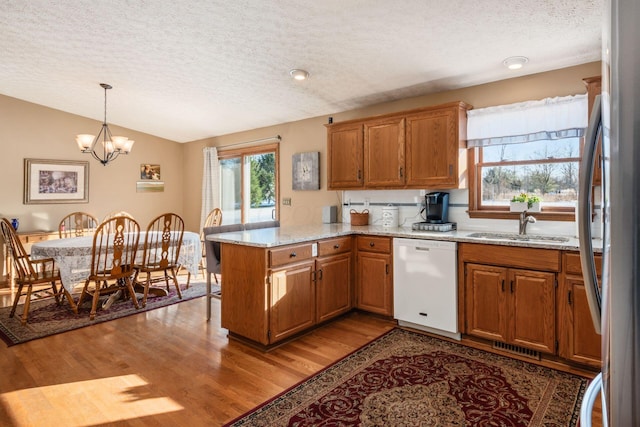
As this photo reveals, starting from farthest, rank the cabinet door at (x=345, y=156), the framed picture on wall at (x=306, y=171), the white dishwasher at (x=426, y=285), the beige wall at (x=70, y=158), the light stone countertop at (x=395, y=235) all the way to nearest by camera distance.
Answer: the beige wall at (x=70, y=158) < the framed picture on wall at (x=306, y=171) < the cabinet door at (x=345, y=156) < the white dishwasher at (x=426, y=285) < the light stone countertop at (x=395, y=235)

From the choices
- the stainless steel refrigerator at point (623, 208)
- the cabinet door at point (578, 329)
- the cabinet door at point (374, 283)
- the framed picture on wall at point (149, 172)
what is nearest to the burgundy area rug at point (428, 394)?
the cabinet door at point (578, 329)

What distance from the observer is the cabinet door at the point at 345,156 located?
13.3 feet

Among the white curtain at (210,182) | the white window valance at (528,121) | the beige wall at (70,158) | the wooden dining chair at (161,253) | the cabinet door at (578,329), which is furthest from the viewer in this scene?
A: the white curtain at (210,182)

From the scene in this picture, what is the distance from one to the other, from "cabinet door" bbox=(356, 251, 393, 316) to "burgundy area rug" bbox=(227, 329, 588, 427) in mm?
673

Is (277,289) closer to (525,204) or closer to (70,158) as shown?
(525,204)

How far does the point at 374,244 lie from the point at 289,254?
967mm

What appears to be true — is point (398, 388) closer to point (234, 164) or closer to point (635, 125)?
point (635, 125)

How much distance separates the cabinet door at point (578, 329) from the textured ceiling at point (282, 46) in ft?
5.84

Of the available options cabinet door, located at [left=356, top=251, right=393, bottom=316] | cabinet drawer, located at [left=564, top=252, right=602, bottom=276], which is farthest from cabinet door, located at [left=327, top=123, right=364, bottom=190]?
cabinet drawer, located at [left=564, top=252, right=602, bottom=276]

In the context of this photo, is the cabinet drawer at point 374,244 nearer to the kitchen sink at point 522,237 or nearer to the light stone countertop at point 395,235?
the light stone countertop at point 395,235

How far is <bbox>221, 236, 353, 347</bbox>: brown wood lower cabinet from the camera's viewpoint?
289cm

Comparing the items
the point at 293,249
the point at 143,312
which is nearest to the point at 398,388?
the point at 293,249

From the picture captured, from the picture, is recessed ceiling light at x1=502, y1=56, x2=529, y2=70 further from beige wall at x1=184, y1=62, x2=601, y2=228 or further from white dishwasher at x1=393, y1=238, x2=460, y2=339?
white dishwasher at x1=393, y1=238, x2=460, y2=339

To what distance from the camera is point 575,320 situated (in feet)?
8.31
